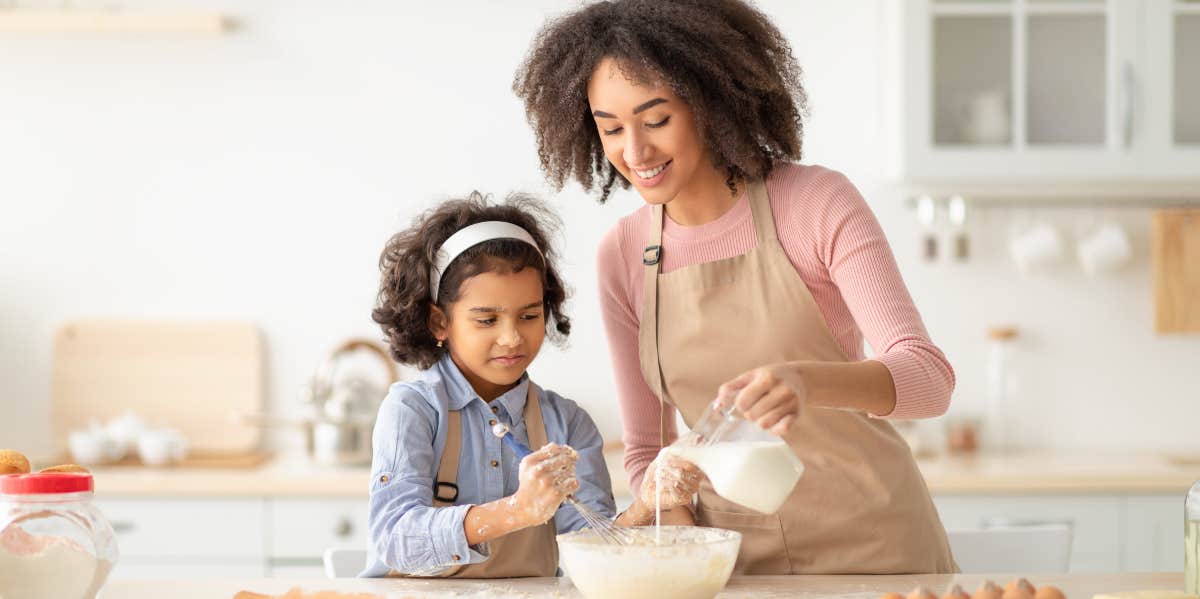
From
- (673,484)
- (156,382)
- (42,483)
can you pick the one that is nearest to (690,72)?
(673,484)

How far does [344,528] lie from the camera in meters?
2.85

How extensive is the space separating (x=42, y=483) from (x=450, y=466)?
0.53 meters

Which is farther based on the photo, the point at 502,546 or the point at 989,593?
the point at 502,546

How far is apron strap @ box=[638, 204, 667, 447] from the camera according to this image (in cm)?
173

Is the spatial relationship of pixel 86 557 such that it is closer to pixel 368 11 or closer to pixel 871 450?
pixel 871 450

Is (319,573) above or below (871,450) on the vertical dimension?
below

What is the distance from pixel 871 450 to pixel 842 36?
1.84 metres

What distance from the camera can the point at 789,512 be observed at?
165 centimetres

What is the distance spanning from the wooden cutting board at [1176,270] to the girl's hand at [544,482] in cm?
223

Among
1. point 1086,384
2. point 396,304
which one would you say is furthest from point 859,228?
point 1086,384

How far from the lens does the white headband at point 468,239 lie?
1.72 m

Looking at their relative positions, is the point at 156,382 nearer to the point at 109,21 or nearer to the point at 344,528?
the point at 344,528

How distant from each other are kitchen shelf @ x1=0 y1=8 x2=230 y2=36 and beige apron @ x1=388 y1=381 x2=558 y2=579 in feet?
5.99

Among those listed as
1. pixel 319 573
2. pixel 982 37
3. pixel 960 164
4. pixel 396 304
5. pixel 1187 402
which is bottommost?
pixel 319 573
